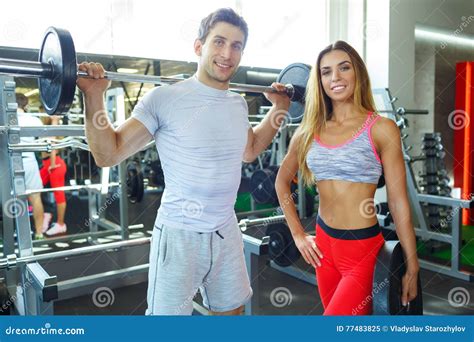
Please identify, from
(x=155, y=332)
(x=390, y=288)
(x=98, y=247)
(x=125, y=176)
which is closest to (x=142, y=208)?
(x=125, y=176)

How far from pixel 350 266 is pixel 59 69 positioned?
93 centimetres

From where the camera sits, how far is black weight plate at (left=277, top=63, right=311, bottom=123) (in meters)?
1.65

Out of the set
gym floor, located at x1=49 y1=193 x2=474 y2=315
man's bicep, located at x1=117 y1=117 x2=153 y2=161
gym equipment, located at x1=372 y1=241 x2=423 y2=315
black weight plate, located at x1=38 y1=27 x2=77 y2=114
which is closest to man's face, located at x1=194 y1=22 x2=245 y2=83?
man's bicep, located at x1=117 y1=117 x2=153 y2=161

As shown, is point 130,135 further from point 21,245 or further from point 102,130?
point 21,245

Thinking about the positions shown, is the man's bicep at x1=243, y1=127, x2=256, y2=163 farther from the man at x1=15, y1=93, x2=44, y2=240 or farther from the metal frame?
the man at x1=15, y1=93, x2=44, y2=240

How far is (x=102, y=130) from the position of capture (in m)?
1.02

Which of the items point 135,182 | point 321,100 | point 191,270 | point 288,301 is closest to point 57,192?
point 135,182

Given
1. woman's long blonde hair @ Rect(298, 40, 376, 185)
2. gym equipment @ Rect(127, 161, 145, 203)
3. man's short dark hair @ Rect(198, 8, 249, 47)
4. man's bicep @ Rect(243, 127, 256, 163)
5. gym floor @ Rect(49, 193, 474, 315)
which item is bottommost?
gym floor @ Rect(49, 193, 474, 315)

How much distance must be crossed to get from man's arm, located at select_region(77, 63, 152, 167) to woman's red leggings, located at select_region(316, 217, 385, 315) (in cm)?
59

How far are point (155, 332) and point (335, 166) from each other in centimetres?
71

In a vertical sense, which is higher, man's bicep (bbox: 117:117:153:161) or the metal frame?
man's bicep (bbox: 117:117:153:161)

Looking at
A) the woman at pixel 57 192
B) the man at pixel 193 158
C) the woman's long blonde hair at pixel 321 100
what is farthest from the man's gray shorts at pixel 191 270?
the woman at pixel 57 192

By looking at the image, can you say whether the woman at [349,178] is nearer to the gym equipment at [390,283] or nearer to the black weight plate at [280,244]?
the gym equipment at [390,283]

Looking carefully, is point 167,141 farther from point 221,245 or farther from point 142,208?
point 142,208
